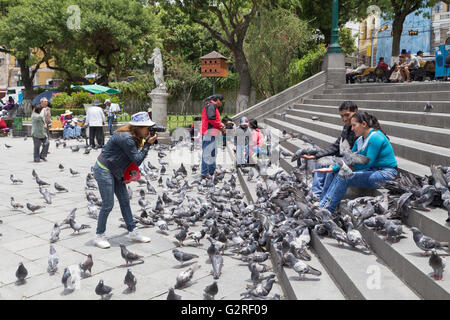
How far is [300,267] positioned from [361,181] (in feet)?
5.01

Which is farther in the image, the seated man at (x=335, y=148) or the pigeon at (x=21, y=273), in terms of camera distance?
the seated man at (x=335, y=148)

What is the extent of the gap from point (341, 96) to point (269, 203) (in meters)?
8.14

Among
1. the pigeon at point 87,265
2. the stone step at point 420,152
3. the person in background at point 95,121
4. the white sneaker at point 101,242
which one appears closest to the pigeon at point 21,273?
the pigeon at point 87,265

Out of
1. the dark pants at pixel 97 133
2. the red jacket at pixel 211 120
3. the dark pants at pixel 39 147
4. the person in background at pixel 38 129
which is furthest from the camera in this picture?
the dark pants at pixel 97 133

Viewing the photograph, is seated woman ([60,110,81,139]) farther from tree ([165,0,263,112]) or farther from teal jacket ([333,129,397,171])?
teal jacket ([333,129,397,171])

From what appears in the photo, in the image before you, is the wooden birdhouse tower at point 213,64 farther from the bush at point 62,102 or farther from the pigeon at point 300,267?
the pigeon at point 300,267

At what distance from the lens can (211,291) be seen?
11.6 feet

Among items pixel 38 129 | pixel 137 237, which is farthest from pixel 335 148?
pixel 38 129

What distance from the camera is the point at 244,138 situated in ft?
30.2

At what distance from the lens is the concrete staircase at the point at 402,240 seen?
10.0ft

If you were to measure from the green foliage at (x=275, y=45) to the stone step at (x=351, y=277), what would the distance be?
15247mm

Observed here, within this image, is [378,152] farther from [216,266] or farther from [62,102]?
[62,102]

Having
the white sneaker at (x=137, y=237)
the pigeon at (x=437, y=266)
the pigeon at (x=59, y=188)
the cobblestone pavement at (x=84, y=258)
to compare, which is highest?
the pigeon at (x=437, y=266)
